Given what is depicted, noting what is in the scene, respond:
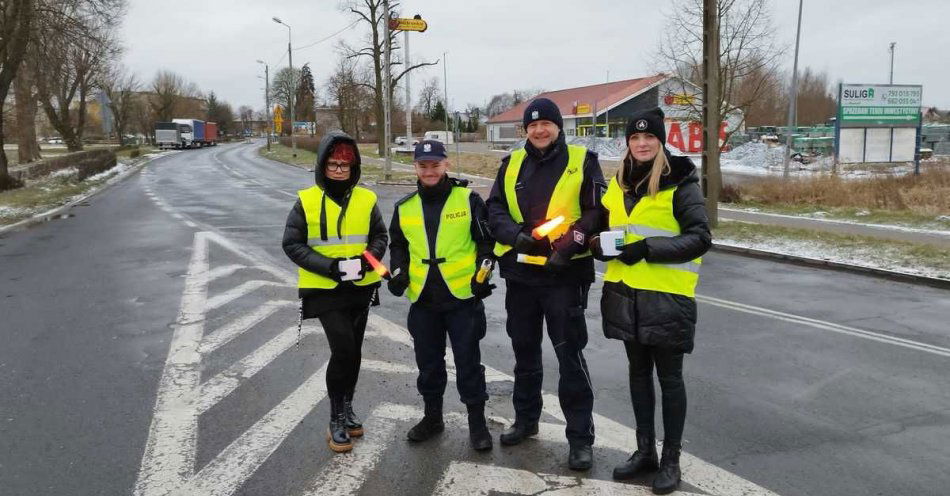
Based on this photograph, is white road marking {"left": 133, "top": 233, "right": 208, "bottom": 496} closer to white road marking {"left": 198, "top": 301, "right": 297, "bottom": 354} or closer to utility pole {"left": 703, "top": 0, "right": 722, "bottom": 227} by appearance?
white road marking {"left": 198, "top": 301, "right": 297, "bottom": 354}

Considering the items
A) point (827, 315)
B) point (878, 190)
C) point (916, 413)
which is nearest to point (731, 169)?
point (878, 190)

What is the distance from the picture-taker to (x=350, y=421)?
14.1 ft

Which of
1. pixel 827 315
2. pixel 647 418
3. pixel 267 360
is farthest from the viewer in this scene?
pixel 827 315

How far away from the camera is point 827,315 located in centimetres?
754

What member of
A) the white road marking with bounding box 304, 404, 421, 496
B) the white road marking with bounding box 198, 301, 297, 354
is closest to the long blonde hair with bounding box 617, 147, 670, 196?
the white road marking with bounding box 304, 404, 421, 496

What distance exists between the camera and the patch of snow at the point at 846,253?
32.4ft

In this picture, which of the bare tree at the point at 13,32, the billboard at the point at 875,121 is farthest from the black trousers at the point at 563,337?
→ the billboard at the point at 875,121

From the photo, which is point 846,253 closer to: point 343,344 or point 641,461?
point 641,461

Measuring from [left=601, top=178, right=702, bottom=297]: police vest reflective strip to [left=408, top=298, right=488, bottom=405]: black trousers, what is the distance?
94 cm

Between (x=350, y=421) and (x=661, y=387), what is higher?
(x=661, y=387)

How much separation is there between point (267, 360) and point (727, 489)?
3762mm

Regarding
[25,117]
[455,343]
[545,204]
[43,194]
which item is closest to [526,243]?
[545,204]

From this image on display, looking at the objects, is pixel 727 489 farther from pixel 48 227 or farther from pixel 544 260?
pixel 48 227

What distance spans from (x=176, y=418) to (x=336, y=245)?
1691mm
